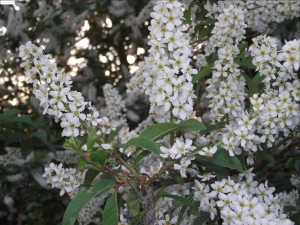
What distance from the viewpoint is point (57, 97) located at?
1547mm

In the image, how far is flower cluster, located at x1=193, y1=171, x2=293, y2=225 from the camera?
134 cm

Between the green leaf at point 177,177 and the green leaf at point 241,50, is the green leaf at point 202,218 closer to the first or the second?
the green leaf at point 177,177

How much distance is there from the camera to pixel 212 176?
1.75 metres

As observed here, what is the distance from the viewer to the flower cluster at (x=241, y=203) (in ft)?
4.38

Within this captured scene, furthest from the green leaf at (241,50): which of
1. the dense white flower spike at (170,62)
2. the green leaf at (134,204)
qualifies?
the green leaf at (134,204)

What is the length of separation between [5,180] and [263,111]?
2868mm

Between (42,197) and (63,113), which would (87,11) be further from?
(63,113)

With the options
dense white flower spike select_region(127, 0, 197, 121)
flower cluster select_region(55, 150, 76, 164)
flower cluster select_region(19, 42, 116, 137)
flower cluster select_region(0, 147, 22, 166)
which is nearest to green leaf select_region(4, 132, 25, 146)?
flower cluster select_region(0, 147, 22, 166)

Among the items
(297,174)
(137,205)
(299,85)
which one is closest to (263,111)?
(299,85)

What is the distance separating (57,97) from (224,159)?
77 centimetres

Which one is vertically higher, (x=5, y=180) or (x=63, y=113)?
(x=63, y=113)

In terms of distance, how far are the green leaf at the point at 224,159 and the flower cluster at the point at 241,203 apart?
10 centimetres

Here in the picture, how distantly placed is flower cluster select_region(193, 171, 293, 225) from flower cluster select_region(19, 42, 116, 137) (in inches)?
23.0

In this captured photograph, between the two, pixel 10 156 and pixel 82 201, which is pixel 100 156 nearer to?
pixel 82 201
